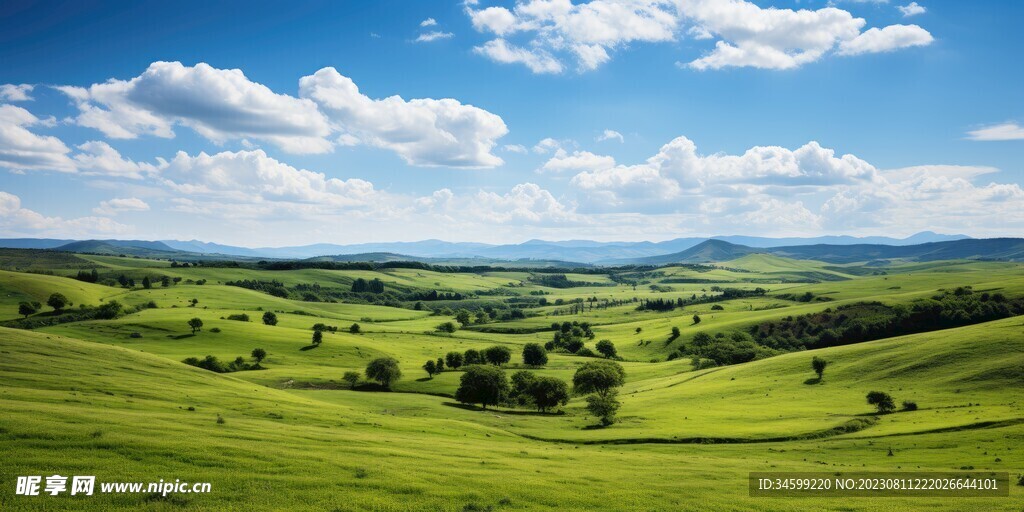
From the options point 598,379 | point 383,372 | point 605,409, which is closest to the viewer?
point 605,409

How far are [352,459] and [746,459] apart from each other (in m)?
37.2

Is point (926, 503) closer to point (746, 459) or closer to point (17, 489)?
point (746, 459)

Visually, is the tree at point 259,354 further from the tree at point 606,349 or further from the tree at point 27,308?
the tree at point 606,349

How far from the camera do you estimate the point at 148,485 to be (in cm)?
2831

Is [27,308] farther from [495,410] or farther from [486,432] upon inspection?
[486,432]

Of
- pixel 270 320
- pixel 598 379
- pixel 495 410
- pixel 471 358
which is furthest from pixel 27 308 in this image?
pixel 598 379

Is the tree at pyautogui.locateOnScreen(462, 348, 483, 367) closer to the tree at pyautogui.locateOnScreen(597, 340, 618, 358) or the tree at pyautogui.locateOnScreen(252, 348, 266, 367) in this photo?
the tree at pyautogui.locateOnScreen(597, 340, 618, 358)

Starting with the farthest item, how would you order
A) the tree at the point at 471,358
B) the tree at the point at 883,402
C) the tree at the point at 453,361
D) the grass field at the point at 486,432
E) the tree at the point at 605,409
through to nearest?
the tree at the point at 471,358 < the tree at the point at 453,361 < the tree at the point at 605,409 < the tree at the point at 883,402 < the grass field at the point at 486,432

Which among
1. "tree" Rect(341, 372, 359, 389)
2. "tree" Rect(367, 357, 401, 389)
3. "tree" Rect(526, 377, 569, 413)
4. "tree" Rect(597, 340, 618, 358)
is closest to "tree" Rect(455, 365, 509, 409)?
"tree" Rect(526, 377, 569, 413)

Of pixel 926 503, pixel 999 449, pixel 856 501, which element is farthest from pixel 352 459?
pixel 999 449

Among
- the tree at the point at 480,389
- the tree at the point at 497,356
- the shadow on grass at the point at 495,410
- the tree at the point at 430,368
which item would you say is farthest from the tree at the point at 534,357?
the shadow on grass at the point at 495,410

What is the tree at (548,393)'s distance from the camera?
92688 millimetres

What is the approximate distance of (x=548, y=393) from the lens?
92438 millimetres

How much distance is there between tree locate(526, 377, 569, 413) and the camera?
304ft
